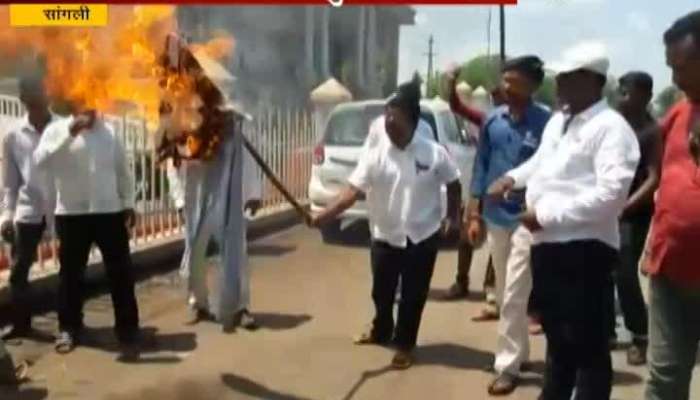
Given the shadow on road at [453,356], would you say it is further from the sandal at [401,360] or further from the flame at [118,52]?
the flame at [118,52]

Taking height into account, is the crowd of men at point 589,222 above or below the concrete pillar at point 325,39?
below

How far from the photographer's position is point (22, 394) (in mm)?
5465

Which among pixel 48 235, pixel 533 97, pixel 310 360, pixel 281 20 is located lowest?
pixel 310 360

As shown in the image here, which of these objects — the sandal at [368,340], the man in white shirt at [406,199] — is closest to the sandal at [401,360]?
the man in white shirt at [406,199]

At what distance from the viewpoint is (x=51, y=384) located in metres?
5.70

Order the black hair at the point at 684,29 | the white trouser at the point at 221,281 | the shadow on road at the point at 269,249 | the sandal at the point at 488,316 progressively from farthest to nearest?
the shadow on road at the point at 269,249 < the sandal at the point at 488,316 < the white trouser at the point at 221,281 < the black hair at the point at 684,29

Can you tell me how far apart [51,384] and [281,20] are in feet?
7.47

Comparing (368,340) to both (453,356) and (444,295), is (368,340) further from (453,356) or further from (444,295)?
(444,295)

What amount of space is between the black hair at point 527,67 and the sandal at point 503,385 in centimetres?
157

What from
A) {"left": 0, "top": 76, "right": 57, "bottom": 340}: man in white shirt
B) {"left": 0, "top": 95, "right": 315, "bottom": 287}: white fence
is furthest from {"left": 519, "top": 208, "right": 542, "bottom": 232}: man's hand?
{"left": 0, "top": 76, "right": 57, "bottom": 340}: man in white shirt

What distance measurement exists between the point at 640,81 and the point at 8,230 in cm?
384

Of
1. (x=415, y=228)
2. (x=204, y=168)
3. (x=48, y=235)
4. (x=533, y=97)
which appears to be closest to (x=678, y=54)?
(x=533, y=97)

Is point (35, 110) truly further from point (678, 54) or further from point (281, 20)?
point (678, 54)

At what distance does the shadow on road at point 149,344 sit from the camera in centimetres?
626
